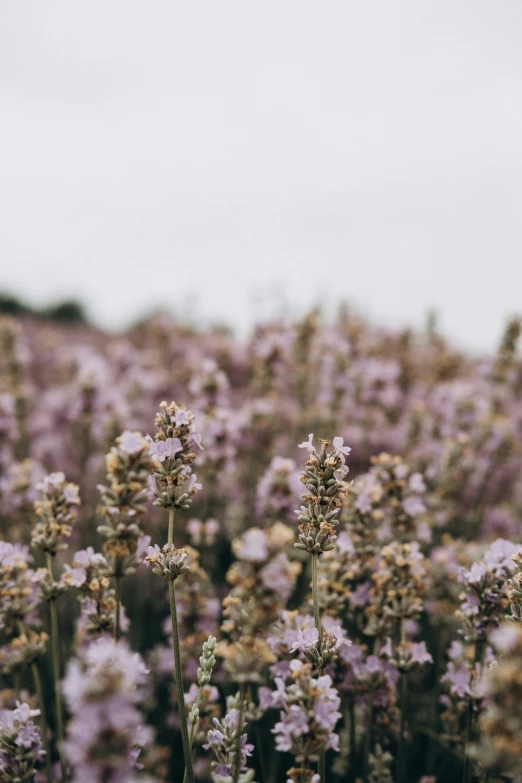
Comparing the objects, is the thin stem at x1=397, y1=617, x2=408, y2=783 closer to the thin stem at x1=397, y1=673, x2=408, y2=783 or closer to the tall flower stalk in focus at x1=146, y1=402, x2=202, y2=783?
the thin stem at x1=397, y1=673, x2=408, y2=783

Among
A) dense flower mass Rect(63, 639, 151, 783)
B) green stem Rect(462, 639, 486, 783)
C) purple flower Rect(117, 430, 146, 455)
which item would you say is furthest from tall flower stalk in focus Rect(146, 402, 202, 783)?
green stem Rect(462, 639, 486, 783)

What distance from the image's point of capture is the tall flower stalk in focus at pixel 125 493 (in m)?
1.62

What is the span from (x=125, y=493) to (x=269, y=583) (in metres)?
0.51

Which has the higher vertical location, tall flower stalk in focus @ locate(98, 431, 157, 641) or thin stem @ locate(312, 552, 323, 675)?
tall flower stalk in focus @ locate(98, 431, 157, 641)

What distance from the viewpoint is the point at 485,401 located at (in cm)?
544

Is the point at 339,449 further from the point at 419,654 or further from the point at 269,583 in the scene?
the point at 419,654

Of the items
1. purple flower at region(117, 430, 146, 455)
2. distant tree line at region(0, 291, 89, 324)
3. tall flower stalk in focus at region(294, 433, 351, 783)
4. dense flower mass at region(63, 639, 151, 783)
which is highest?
distant tree line at region(0, 291, 89, 324)

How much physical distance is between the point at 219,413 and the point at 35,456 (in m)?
2.64

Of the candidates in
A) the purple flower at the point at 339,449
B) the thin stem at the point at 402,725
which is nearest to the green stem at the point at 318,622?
the purple flower at the point at 339,449

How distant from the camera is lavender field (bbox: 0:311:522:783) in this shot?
161cm

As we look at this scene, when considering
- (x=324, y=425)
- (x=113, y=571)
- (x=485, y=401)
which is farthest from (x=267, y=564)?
(x=485, y=401)

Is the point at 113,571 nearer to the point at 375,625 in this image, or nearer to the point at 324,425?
the point at 375,625

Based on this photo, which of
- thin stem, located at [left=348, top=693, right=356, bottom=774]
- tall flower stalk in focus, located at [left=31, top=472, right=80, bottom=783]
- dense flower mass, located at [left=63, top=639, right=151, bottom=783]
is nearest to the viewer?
dense flower mass, located at [left=63, top=639, right=151, bottom=783]

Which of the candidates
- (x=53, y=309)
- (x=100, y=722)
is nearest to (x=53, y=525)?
(x=100, y=722)
